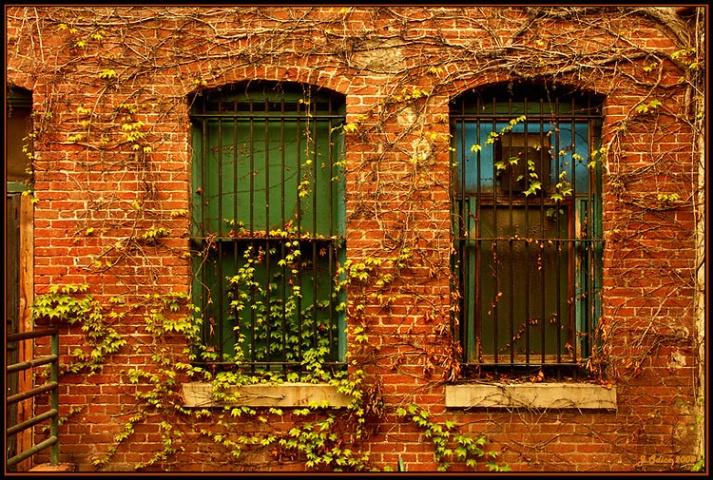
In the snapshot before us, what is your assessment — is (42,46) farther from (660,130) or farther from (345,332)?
(660,130)

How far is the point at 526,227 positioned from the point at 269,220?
2.22 meters

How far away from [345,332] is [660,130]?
3151 mm

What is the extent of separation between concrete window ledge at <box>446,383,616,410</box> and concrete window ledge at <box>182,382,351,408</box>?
0.95m

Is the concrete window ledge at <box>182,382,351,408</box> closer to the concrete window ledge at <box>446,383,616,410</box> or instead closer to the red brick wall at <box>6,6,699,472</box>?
the red brick wall at <box>6,6,699,472</box>

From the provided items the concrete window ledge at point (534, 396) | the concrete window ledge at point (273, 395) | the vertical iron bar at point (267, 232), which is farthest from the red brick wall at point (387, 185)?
the vertical iron bar at point (267, 232)

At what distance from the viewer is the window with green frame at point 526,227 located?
532cm

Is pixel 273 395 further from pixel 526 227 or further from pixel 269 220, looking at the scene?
pixel 526 227

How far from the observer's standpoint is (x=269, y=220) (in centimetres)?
538

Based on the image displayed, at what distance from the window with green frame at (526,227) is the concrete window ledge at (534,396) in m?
0.24

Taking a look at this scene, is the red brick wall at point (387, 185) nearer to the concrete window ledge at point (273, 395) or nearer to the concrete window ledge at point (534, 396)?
the concrete window ledge at point (534, 396)

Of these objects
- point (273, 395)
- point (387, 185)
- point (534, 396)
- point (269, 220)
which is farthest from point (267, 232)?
point (534, 396)

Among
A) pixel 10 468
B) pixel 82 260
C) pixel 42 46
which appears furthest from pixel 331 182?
pixel 10 468

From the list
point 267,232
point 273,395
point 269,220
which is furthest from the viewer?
point 269,220

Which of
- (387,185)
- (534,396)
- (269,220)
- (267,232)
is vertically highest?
(387,185)
